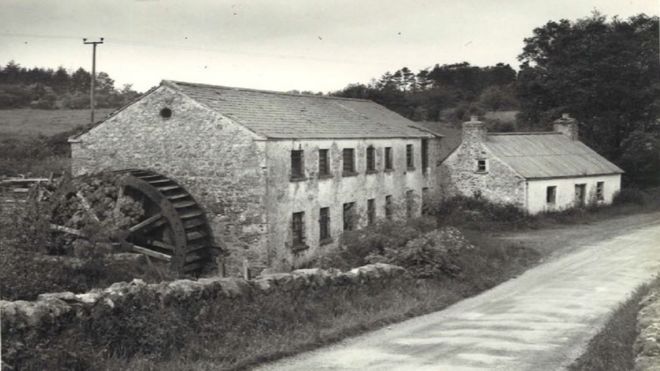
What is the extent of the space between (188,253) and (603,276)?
12421 mm

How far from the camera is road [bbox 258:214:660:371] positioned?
977cm

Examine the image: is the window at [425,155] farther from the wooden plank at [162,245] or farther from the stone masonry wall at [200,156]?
the wooden plank at [162,245]

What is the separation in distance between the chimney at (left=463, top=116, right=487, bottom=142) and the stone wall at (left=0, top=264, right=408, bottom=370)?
23210 millimetres

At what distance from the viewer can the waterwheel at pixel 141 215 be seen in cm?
2014

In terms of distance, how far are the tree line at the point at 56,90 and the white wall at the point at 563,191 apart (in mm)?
28272

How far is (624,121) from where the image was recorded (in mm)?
46281

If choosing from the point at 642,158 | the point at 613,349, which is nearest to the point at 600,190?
the point at 642,158

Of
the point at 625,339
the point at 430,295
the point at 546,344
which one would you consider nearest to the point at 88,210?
the point at 430,295

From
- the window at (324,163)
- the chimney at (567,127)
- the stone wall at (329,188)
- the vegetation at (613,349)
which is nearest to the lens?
the vegetation at (613,349)

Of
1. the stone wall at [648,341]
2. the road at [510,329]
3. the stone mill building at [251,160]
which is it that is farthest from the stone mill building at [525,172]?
the stone wall at [648,341]

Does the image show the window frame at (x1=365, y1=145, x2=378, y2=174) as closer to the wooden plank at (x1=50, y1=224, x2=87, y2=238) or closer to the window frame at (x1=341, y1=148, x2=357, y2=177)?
the window frame at (x1=341, y1=148, x2=357, y2=177)

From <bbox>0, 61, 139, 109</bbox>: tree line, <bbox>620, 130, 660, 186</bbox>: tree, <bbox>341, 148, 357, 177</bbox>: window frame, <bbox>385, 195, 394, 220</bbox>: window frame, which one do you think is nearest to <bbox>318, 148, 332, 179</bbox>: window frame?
<bbox>341, 148, 357, 177</bbox>: window frame

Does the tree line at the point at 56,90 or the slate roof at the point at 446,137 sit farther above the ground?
the tree line at the point at 56,90

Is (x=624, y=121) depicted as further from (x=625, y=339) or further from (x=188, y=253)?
(x=625, y=339)
